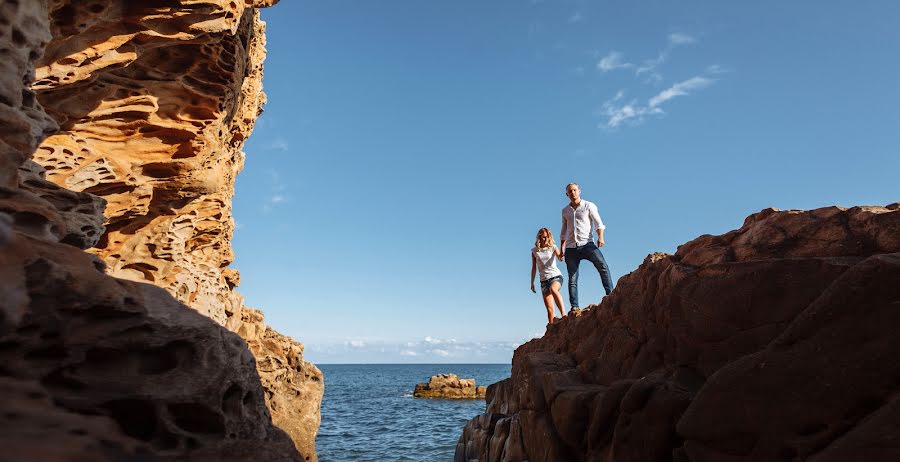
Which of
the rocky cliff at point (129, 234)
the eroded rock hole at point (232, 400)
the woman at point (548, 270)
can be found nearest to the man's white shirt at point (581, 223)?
the woman at point (548, 270)

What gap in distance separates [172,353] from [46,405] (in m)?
0.93

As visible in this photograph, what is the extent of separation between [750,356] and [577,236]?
675cm

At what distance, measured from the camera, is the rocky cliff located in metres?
3.25

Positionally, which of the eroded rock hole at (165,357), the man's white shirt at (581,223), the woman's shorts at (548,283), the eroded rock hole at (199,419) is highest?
the man's white shirt at (581,223)

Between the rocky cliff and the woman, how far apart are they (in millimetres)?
7963

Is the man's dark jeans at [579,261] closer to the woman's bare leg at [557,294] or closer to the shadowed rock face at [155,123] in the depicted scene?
the woman's bare leg at [557,294]

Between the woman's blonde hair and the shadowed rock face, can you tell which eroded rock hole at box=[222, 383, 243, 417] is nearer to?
the shadowed rock face

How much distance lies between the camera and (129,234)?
485 inches

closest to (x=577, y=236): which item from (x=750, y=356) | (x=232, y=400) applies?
(x=750, y=356)

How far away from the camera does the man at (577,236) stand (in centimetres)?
1116

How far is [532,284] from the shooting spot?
13.6 meters

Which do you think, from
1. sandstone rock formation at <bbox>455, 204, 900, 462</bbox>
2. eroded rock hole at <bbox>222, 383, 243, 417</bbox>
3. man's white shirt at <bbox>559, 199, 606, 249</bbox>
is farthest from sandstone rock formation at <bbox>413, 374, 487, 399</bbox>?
eroded rock hole at <bbox>222, 383, 243, 417</bbox>

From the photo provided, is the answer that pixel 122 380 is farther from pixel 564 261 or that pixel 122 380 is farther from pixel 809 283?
pixel 564 261

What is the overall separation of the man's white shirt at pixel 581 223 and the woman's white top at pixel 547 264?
1.25m
